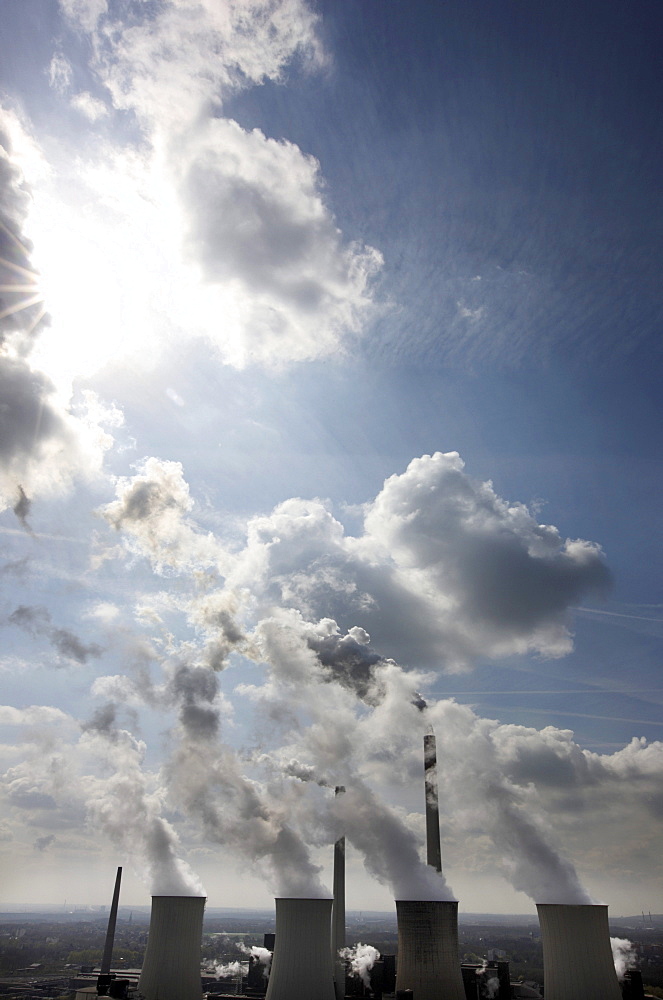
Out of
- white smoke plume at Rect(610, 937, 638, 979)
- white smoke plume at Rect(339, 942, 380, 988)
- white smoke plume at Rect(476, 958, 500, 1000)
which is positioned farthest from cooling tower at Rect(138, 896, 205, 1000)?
white smoke plume at Rect(610, 937, 638, 979)

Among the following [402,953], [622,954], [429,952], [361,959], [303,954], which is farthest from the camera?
[361,959]

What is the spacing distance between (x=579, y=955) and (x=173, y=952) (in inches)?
671

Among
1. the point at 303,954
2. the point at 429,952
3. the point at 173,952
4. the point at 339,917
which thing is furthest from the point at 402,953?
the point at 339,917

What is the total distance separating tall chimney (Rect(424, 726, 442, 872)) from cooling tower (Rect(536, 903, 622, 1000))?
10.8m

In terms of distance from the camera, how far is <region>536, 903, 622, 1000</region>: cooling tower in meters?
23.7

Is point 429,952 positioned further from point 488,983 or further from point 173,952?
point 173,952

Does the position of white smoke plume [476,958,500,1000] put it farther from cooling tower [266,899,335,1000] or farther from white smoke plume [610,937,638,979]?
cooling tower [266,899,335,1000]

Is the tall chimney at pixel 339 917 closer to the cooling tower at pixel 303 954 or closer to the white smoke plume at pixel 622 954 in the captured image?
the cooling tower at pixel 303 954

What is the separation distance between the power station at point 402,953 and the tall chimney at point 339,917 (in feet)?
27.3

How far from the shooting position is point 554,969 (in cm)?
2477

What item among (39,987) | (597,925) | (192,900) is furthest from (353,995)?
(39,987)

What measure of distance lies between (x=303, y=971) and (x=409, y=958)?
4684mm

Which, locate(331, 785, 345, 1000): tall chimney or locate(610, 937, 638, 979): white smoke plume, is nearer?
locate(610, 937, 638, 979): white smoke plume

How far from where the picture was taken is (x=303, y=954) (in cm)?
2558
